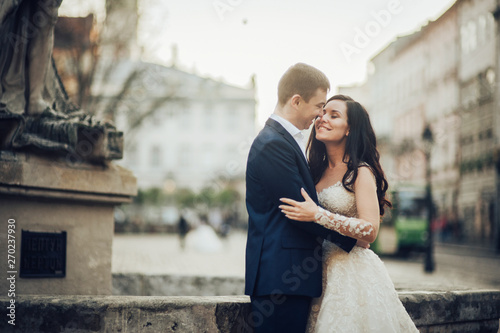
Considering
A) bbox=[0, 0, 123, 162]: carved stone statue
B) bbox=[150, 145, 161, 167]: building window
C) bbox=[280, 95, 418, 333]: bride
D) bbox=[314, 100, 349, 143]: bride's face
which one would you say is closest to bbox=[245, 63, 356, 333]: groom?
bbox=[280, 95, 418, 333]: bride

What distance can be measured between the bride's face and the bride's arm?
0.28m

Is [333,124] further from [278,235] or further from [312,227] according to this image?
[278,235]

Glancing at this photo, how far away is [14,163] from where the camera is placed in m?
4.17

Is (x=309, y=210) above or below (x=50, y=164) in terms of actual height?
below

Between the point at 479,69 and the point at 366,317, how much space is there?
130 feet

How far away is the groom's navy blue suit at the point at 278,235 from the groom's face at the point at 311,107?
179 millimetres

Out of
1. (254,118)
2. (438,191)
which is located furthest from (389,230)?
(254,118)

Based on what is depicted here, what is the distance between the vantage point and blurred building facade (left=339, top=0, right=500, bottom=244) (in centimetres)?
3781

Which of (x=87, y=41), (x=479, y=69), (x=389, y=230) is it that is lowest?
(x=389, y=230)

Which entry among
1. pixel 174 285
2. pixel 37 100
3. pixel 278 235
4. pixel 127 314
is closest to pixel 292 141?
pixel 278 235

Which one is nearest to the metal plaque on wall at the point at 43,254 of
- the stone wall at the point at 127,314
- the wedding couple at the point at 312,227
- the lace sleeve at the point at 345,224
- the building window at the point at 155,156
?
the stone wall at the point at 127,314

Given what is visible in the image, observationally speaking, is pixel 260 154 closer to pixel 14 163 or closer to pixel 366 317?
pixel 366 317

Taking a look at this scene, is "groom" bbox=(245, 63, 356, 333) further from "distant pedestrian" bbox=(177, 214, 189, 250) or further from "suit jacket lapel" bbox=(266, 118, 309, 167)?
"distant pedestrian" bbox=(177, 214, 189, 250)

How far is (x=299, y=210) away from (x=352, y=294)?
63 centimetres
